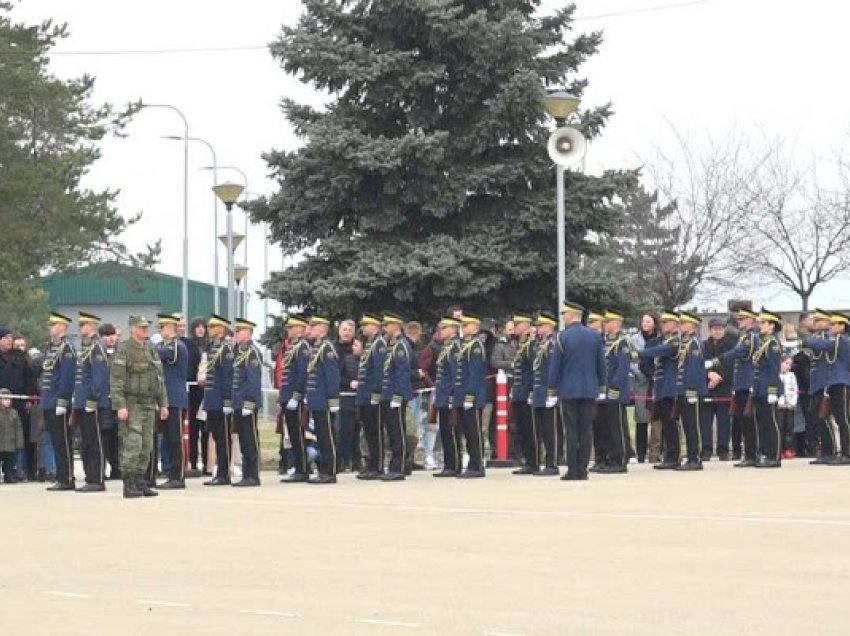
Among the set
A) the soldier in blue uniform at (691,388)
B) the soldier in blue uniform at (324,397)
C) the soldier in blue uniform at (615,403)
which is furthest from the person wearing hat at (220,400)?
the soldier in blue uniform at (691,388)

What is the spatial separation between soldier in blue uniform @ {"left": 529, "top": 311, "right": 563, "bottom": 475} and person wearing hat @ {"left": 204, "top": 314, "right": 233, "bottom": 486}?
149 inches

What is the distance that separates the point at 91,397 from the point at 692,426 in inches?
296

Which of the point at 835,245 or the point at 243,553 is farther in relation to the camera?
the point at 835,245

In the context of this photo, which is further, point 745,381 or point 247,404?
point 745,381

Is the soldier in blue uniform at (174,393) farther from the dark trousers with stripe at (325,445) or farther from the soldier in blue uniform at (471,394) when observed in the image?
the soldier in blue uniform at (471,394)

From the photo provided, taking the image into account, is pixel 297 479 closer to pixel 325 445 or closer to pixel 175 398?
pixel 325 445

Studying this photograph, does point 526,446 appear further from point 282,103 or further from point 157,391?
point 282,103

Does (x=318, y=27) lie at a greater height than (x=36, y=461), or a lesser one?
greater

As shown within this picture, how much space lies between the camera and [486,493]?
20.6 meters

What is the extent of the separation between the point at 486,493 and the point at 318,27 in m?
13.9

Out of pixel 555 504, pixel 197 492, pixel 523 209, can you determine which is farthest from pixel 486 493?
pixel 523 209

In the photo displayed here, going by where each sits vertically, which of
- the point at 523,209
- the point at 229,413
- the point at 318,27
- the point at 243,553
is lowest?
the point at 243,553

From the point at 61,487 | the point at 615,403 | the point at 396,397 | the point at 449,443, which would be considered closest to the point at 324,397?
the point at 396,397

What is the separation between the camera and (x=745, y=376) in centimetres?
2442
